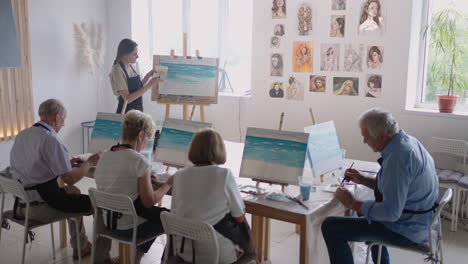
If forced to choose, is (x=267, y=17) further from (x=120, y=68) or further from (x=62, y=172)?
(x=62, y=172)

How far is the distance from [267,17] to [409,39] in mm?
1557

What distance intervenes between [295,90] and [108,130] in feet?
7.74

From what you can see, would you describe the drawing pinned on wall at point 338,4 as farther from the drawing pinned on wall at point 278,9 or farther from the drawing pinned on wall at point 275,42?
the drawing pinned on wall at point 275,42

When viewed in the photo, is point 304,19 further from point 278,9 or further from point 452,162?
point 452,162

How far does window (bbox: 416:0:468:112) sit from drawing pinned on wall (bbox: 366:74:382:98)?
413 mm

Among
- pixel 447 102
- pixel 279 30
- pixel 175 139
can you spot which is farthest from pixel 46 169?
pixel 447 102

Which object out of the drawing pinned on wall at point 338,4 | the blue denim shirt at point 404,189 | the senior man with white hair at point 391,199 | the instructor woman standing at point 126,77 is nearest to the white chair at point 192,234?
the senior man with white hair at point 391,199

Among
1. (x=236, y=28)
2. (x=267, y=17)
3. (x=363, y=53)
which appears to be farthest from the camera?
(x=236, y=28)

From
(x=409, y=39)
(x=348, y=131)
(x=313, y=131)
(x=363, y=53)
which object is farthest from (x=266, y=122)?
(x=313, y=131)

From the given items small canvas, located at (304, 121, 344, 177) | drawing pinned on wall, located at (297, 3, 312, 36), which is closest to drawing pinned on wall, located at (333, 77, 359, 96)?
drawing pinned on wall, located at (297, 3, 312, 36)

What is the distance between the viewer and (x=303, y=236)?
2.54 meters

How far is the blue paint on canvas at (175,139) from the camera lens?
10.9 feet

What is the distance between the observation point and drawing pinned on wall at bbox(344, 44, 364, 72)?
4.89m

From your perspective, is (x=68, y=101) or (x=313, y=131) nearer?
(x=313, y=131)
